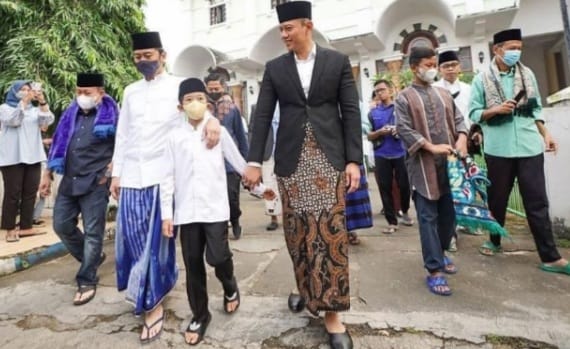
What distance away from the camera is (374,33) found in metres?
10.3

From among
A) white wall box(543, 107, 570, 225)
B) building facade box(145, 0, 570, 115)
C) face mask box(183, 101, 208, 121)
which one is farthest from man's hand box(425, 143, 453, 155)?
building facade box(145, 0, 570, 115)

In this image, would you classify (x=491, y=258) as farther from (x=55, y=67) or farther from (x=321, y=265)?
(x=55, y=67)

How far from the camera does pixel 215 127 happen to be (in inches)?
90.8

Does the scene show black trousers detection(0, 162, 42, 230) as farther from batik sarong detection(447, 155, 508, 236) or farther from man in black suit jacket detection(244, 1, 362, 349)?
batik sarong detection(447, 155, 508, 236)

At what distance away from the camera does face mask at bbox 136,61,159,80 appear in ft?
8.24

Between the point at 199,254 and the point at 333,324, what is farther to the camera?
the point at 199,254

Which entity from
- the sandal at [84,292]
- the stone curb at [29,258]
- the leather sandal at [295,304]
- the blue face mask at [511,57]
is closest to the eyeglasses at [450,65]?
the blue face mask at [511,57]

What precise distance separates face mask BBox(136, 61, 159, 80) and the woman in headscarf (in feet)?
8.86

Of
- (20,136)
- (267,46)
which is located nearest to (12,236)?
(20,136)

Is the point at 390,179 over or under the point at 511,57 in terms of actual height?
under

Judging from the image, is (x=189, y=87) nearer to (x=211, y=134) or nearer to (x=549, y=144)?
(x=211, y=134)

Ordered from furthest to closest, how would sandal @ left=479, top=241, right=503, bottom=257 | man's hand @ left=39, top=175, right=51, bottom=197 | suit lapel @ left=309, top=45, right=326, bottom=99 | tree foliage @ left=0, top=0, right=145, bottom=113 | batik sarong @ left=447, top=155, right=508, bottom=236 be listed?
tree foliage @ left=0, top=0, right=145, bottom=113
sandal @ left=479, top=241, right=503, bottom=257
man's hand @ left=39, top=175, right=51, bottom=197
batik sarong @ left=447, top=155, right=508, bottom=236
suit lapel @ left=309, top=45, right=326, bottom=99

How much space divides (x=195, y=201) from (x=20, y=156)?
3.89m

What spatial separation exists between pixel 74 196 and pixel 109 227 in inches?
93.3
